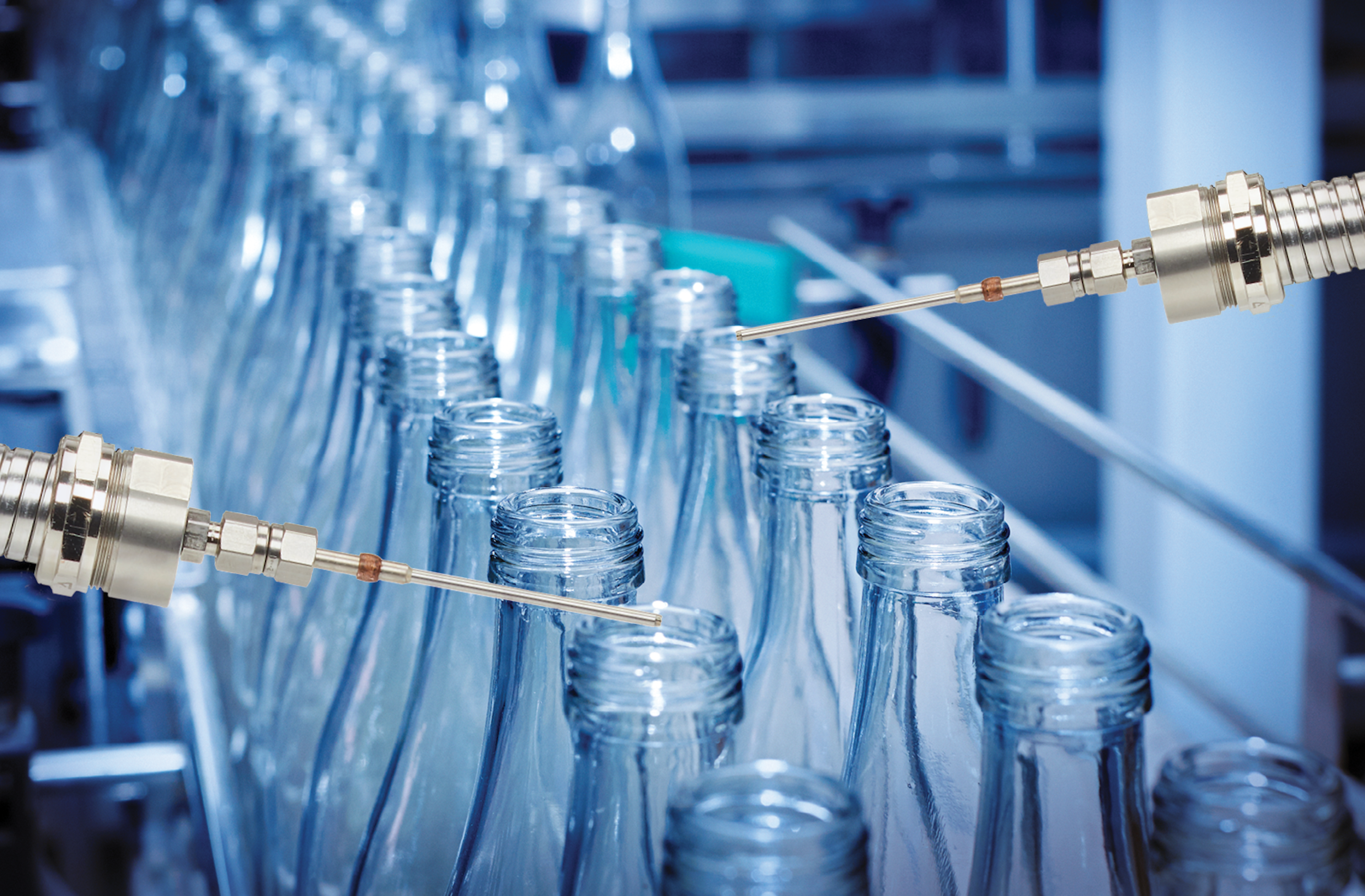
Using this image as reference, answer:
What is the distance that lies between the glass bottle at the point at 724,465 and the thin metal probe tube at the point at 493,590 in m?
0.13

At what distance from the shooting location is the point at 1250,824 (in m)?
0.26

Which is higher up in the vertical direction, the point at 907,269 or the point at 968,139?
the point at 968,139

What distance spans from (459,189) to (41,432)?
12.6 inches

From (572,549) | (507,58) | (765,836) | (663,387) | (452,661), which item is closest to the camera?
(765,836)

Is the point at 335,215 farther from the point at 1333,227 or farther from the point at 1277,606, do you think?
the point at 1277,606

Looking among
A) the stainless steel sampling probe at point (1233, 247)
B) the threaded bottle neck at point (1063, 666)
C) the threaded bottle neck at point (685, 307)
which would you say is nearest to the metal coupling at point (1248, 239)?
the stainless steel sampling probe at point (1233, 247)

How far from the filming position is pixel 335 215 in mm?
753

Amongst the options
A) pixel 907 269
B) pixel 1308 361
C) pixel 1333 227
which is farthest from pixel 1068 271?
pixel 907 269

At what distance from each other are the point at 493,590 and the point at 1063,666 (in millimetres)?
133

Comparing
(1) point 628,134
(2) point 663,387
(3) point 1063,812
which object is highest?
(1) point 628,134

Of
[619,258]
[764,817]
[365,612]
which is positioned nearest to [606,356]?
[619,258]

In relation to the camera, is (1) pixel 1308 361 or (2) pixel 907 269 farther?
(2) pixel 907 269

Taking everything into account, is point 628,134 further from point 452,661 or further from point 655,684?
point 655,684

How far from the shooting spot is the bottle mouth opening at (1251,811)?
10.1 inches
